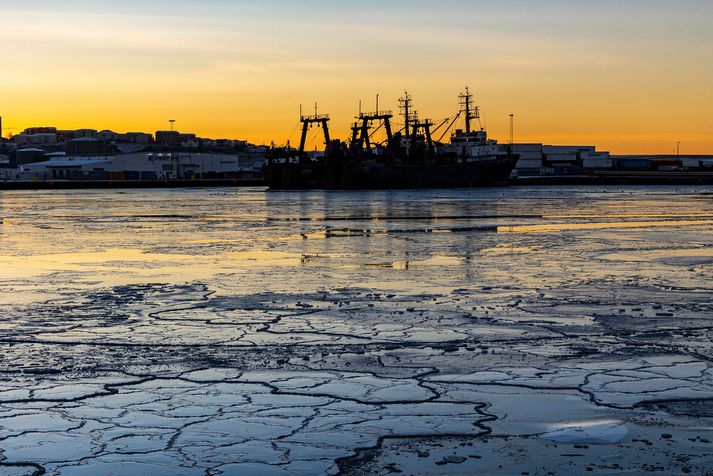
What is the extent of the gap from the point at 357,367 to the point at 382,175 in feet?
312

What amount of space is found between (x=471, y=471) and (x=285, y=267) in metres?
12.2

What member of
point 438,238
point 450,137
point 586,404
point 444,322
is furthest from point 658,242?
point 450,137

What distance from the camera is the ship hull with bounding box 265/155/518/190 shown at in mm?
102938

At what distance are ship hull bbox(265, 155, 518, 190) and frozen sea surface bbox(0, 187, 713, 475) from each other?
Result: 277 feet

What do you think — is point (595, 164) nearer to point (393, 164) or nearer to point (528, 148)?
point (528, 148)

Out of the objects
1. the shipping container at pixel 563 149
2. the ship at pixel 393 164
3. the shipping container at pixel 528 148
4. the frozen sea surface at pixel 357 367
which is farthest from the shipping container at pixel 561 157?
the frozen sea surface at pixel 357 367

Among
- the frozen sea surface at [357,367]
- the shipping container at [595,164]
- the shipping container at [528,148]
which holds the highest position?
the shipping container at [528,148]

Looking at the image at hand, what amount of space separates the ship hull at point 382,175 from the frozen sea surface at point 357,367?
8456 cm

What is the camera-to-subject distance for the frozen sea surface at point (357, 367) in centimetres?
597

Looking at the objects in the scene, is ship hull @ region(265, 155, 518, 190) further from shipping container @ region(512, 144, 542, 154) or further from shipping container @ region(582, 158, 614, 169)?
shipping container @ region(582, 158, 614, 169)

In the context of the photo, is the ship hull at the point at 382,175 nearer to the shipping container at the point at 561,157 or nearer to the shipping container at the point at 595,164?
the shipping container at the point at 561,157

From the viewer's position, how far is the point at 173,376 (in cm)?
810

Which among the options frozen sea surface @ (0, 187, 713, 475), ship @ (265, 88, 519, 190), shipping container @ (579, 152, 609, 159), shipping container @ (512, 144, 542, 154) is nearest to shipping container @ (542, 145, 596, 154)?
shipping container @ (579, 152, 609, 159)

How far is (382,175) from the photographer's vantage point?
103m
